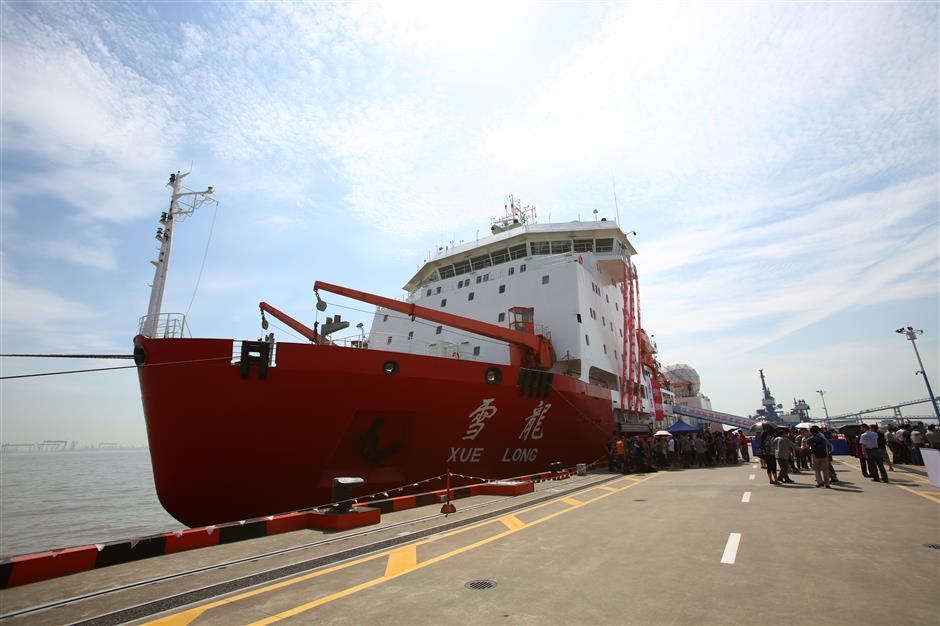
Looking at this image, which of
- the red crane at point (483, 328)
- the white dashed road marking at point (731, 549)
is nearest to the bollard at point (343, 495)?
the white dashed road marking at point (731, 549)

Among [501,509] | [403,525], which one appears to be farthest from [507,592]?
[501,509]

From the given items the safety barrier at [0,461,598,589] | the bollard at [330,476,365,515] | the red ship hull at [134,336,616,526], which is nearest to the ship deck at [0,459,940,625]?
the safety barrier at [0,461,598,589]

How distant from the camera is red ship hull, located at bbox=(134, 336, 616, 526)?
8.47 meters

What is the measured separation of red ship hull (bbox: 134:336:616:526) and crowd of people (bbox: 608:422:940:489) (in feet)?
23.0

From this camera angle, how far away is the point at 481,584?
4.15 meters

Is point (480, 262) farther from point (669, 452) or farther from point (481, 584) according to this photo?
point (481, 584)

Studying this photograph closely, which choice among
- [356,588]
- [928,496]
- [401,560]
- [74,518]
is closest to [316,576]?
[356,588]

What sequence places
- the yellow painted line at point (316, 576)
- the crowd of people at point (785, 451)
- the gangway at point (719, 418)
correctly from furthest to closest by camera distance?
the gangway at point (719, 418), the crowd of people at point (785, 451), the yellow painted line at point (316, 576)

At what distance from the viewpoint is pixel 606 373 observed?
1986 centimetres

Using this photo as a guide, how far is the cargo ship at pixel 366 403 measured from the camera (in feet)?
27.9

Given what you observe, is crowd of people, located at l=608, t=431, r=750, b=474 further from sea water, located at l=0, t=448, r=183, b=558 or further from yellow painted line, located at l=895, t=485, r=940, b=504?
sea water, located at l=0, t=448, r=183, b=558

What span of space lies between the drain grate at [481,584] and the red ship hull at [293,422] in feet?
19.4

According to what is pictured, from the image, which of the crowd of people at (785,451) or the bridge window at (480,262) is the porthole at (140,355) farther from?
the bridge window at (480,262)

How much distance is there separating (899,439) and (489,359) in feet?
46.2
